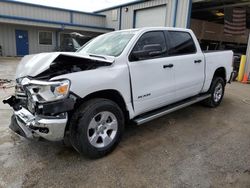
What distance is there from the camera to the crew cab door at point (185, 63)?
3855 mm

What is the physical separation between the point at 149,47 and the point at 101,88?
42.1 inches

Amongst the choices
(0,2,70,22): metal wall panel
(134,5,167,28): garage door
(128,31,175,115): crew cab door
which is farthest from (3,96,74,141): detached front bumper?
(0,2,70,22): metal wall panel

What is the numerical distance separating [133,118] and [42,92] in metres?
1.48

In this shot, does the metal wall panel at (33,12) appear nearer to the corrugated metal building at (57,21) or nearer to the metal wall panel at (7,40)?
the corrugated metal building at (57,21)

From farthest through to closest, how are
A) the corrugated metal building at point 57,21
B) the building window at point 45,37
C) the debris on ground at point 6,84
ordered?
the building window at point 45,37 < the corrugated metal building at point 57,21 < the debris on ground at point 6,84

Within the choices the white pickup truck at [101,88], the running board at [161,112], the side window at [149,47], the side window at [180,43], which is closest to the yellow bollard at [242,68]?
the running board at [161,112]

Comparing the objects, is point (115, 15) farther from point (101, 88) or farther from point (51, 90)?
point (51, 90)

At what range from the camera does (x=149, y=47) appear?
126 inches

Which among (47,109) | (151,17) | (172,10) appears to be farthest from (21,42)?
(47,109)

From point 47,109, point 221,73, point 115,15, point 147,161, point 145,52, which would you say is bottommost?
point 147,161

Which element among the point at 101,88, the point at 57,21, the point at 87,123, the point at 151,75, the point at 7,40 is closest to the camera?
the point at 87,123

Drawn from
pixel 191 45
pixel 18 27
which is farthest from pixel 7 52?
pixel 191 45

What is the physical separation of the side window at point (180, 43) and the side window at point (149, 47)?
218 mm

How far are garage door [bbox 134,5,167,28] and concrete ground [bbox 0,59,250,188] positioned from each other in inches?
398
